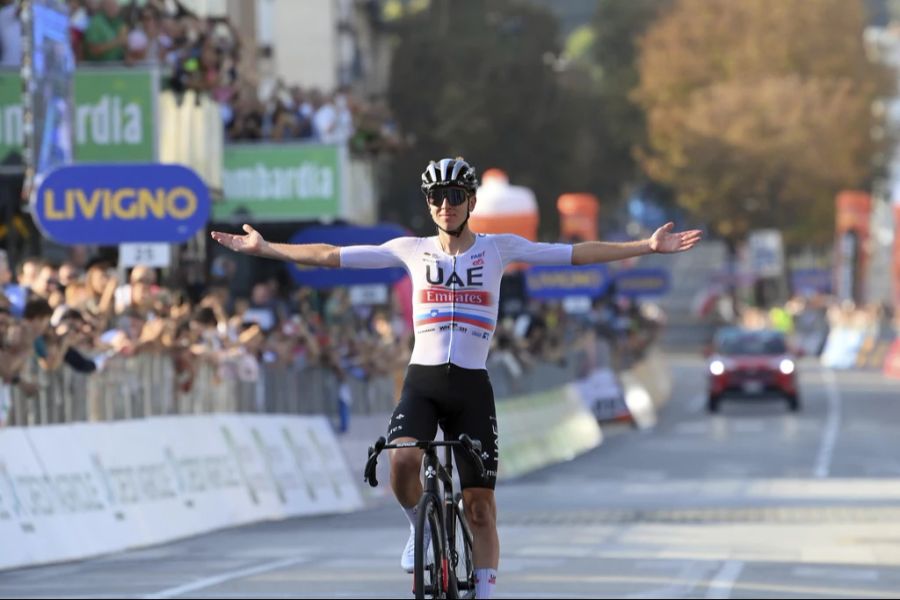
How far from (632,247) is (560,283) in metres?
37.8

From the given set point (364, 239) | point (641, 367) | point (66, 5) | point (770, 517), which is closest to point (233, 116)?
point (364, 239)

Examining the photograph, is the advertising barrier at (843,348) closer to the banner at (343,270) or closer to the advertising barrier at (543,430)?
the advertising barrier at (543,430)

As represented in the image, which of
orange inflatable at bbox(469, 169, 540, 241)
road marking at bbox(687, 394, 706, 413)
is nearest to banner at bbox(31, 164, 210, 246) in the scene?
orange inflatable at bbox(469, 169, 540, 241)

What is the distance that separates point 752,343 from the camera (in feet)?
175

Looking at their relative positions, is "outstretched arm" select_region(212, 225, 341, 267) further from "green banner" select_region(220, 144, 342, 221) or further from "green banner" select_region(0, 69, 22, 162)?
"green banner" select_region(220, 144, 342, 221)

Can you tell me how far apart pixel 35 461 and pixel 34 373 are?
2.21ft

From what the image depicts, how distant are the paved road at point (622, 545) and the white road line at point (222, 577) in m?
0.01

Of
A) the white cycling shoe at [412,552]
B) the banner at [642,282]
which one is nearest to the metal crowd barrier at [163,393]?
the white cycling shoe at [412,552]

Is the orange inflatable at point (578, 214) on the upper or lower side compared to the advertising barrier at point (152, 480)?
upper

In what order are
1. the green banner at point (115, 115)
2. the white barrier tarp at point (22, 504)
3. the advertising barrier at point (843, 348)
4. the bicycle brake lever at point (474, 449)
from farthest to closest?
the advertising barrier at point (843, 348) → the green banner at point (115, 115) → the white barrier tarp at point (22, 504) → the bicycle brake lever at point (474, 449)

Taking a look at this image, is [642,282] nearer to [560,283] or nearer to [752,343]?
[752,343]

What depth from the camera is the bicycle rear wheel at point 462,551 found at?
11.1 m

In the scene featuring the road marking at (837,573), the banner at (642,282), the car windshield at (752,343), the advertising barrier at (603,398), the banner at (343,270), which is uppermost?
the banner at (343,270)

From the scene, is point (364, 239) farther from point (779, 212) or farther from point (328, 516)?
point (779, 212)
